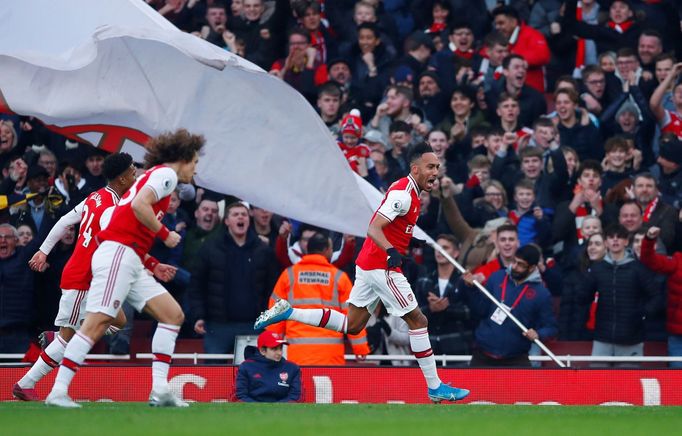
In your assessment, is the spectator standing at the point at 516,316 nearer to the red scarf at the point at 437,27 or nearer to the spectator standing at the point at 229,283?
the spectator standing at the point at 229,283

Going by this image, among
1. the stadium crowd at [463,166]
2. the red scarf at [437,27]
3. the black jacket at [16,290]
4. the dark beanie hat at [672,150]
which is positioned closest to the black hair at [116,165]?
the stadium crowd at [463,166]

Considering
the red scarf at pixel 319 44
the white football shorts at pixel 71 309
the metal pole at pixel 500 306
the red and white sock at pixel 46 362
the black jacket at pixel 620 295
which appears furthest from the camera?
the red scarf at pixel 319 44

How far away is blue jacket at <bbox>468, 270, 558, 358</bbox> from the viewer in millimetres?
14828

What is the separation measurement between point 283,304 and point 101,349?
416 cm

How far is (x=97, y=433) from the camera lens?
9188mm

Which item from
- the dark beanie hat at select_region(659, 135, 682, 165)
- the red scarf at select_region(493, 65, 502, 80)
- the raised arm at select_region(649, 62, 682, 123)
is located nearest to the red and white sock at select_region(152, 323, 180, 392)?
the dark beanie hat at select_region(659, 135, 682, 165)

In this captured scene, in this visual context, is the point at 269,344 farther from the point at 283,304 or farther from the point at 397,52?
the point at 397,52

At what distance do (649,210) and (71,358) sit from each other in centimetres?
758

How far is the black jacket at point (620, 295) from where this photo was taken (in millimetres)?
15094

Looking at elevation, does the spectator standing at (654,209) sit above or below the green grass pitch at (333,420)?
above

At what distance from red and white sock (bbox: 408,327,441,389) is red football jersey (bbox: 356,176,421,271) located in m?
0.71

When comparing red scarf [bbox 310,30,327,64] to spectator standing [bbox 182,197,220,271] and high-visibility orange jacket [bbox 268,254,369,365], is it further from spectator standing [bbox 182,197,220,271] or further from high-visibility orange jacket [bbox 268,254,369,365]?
high-visibility orange jacket [bbox 268,254,369,365]

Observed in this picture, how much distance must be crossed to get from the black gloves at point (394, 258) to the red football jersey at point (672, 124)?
6657 mm

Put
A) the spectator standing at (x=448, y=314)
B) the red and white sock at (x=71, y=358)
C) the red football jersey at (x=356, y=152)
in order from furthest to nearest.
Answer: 1. the red football jersey at (x=356, y=152)
2. the spectator standing at (x=448, y=314)
3. the red and white sock at (x=71, y=358)
